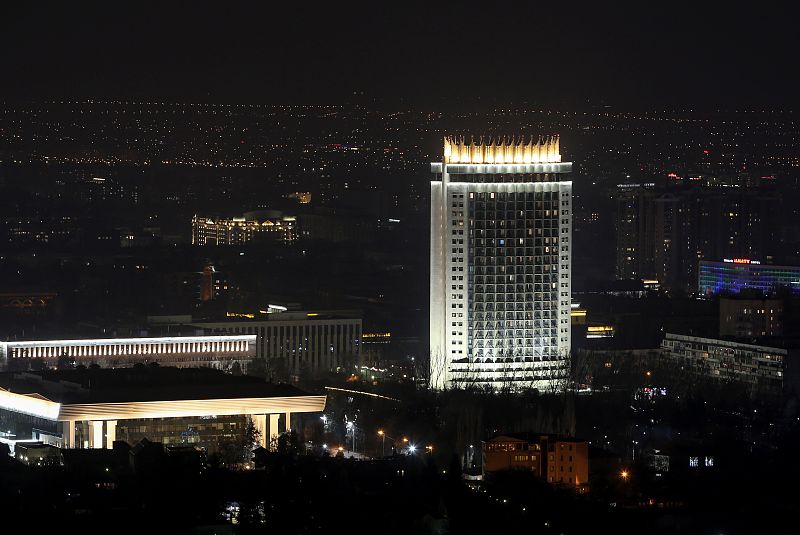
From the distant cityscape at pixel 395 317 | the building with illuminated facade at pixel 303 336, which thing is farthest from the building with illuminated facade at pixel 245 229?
the building with illuminated facade at pixel 303 336

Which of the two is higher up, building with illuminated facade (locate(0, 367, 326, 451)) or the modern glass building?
the modern glass building

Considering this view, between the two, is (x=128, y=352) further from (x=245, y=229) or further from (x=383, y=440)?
(x=245, y=229)

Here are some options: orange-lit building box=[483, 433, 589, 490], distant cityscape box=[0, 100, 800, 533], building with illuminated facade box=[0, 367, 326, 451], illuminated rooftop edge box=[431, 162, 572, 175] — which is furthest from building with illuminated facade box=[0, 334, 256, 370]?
orange-lit building box=[483, 433, 589, 490]

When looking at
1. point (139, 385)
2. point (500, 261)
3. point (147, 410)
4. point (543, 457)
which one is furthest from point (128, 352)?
point (543, 457)

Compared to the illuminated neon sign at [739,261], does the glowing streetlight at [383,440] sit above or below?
below

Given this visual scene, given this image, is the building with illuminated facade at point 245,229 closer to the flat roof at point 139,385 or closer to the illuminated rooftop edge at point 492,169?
the illuminated rooftop edge at point 492,169

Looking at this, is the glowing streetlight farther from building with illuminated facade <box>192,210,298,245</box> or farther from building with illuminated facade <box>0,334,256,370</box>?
building with illuminated facade <box>192,210,298,245</box>
